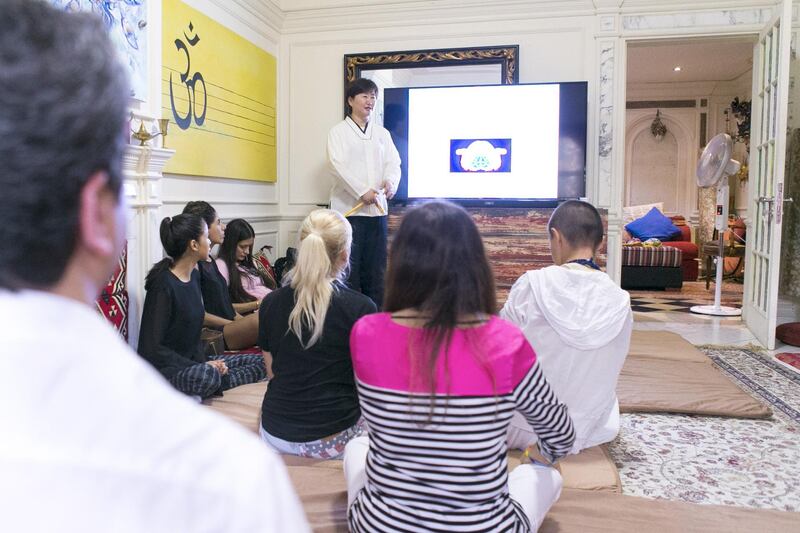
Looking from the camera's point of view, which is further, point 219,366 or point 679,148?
point 679,148

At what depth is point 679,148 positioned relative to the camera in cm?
1028

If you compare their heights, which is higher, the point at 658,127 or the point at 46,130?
the point at 658,127

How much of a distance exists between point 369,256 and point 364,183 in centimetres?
52

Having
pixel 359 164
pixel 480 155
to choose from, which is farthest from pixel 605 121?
pixel 359 164

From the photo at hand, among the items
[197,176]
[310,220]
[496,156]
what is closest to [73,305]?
[310,220]

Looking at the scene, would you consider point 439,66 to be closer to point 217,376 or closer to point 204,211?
point 204,211

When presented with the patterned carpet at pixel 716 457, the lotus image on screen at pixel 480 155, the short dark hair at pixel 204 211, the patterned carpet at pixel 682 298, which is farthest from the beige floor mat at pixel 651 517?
the patterned carpet at pixel 682 298

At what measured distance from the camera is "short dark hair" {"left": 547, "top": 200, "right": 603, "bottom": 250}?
84.7 inches

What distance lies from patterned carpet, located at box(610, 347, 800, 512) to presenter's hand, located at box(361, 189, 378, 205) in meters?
2.30

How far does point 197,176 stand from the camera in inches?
170

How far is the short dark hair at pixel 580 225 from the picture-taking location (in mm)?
2150

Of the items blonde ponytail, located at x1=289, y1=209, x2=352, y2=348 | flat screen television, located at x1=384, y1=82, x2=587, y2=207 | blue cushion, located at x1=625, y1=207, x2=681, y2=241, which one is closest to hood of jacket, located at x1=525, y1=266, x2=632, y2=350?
blonde ponytail, located at x1=289, y1=209, x2=352, y2=348

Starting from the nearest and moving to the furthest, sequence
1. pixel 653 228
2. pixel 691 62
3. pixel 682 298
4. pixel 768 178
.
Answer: pixel 768 178 → pixel 682 298 → pixel 653 228 → pixel 691 62

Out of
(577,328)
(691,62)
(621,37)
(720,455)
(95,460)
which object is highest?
(691,62)
